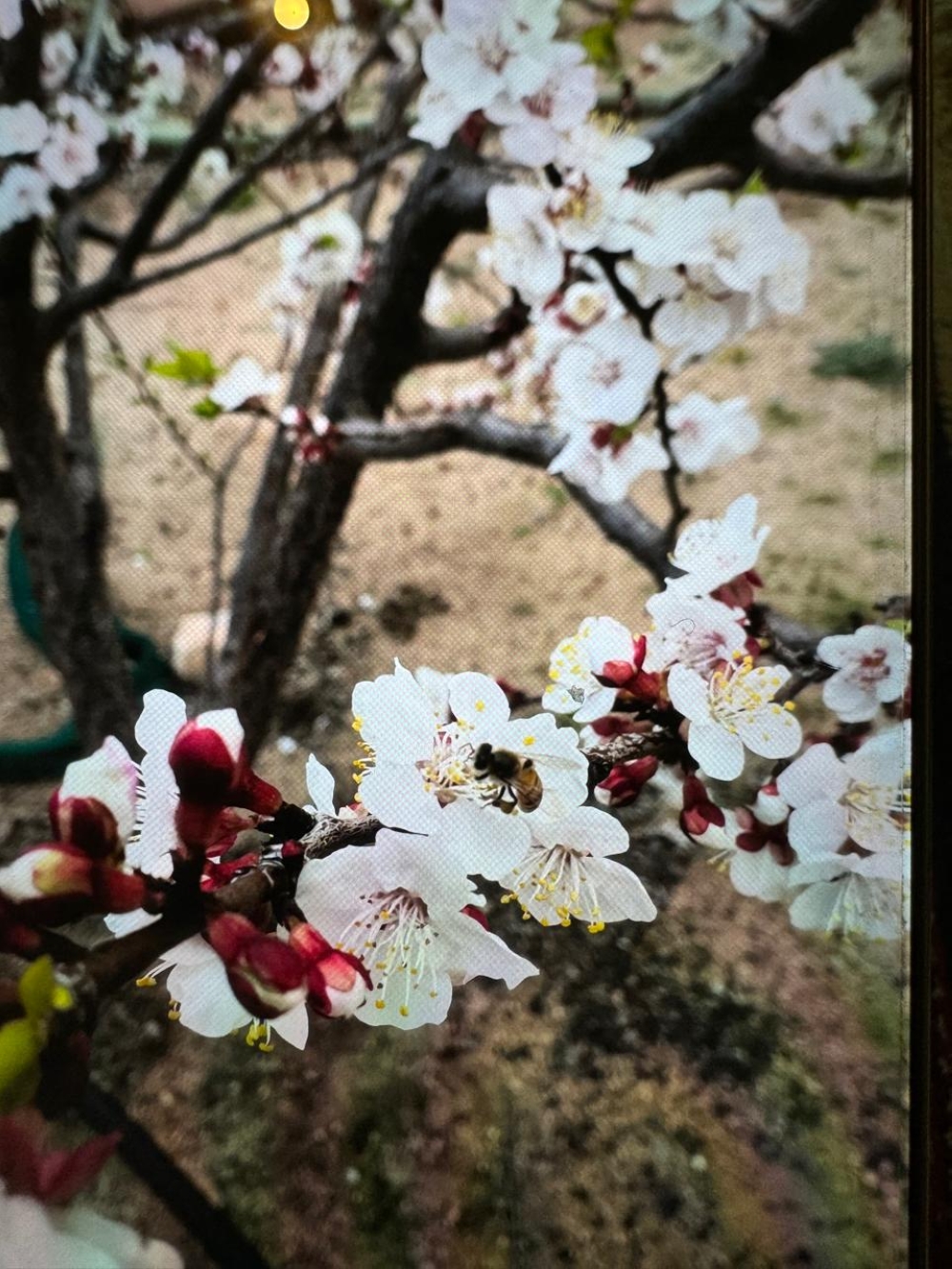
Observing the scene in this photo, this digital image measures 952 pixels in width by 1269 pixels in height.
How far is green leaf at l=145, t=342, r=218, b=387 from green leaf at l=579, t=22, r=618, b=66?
337 mm

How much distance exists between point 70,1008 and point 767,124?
749 mm

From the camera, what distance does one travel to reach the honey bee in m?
0.55

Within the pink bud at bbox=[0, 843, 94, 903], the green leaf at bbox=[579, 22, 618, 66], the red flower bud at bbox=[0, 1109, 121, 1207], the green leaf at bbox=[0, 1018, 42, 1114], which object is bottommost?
the red flower bud at bbox=[0, 1109, 121, 1207]

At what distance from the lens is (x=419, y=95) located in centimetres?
59

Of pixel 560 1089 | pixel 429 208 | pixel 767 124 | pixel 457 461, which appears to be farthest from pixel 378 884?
pixel 767 124

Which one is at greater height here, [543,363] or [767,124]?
[767,124]

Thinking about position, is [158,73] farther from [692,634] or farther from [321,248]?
[692,634]

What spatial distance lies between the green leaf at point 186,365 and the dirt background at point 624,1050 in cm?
15

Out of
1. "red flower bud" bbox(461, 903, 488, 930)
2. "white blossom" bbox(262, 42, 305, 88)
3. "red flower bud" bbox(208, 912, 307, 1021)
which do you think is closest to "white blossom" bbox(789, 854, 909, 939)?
"red flower bud" bbox(461, 903, 488, 930)

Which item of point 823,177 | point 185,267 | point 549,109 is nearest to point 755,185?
point 823,177

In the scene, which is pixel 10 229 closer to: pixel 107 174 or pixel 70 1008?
pixel 107 174

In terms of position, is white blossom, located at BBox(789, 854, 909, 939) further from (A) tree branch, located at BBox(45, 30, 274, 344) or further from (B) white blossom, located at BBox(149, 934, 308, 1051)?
(A) tree branch, located at BBox(45, 30, 274, 344)

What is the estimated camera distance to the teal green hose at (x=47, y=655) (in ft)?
1.95

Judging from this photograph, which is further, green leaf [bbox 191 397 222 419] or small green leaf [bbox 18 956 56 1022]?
green leaf [bbox 191 397 222 419]
